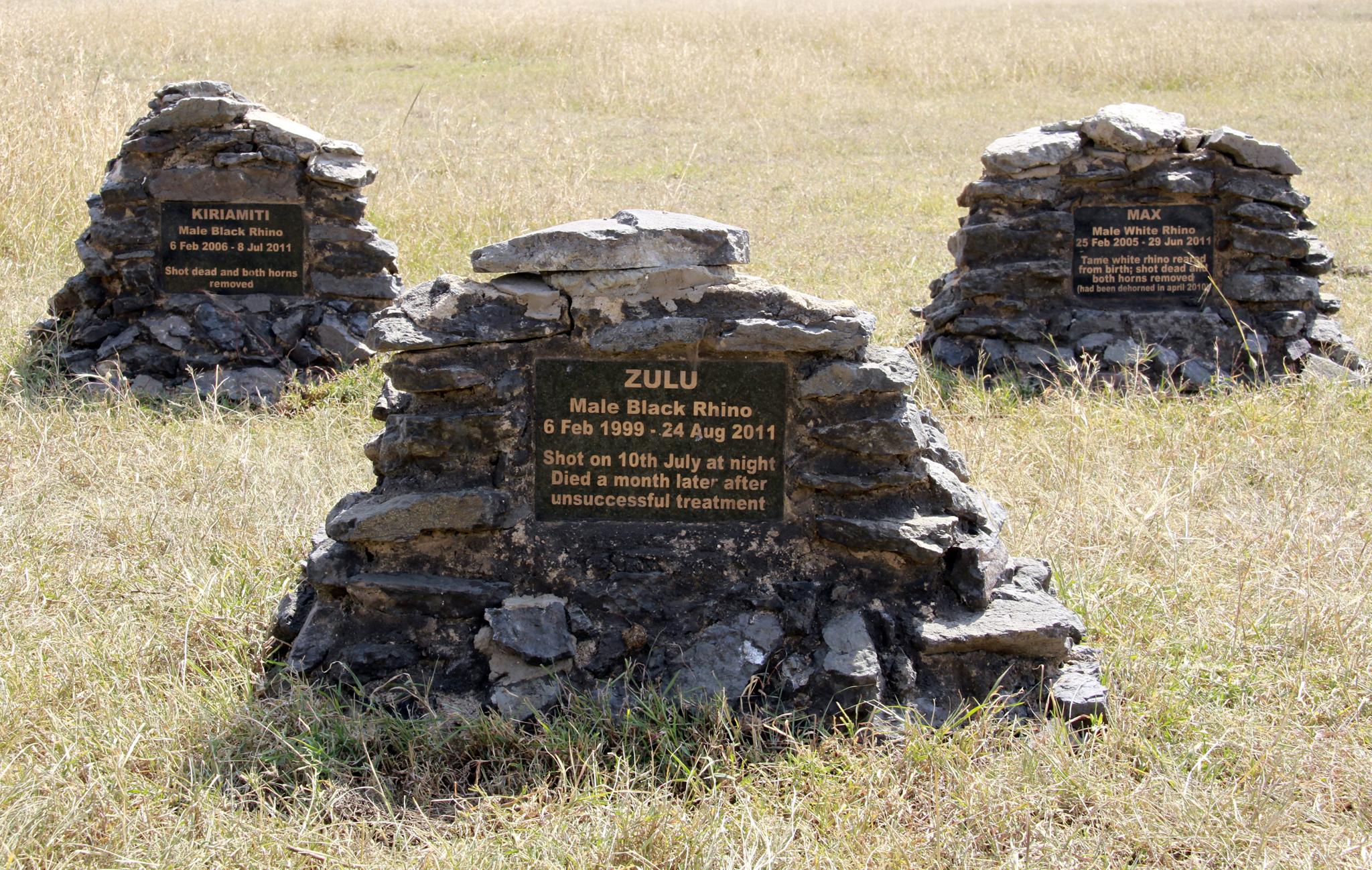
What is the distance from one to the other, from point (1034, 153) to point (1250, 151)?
1220 mm

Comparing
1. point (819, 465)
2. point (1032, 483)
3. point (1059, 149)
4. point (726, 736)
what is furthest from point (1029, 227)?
point (726, 736)

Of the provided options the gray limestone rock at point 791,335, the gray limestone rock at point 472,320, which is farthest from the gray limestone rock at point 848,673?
the gray limestone rock at point 472,320

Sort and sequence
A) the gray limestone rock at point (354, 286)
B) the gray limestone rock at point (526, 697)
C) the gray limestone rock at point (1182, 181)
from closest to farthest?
the gray limestone rock at point (526, 697) < the gray limestone rock at point (1182, 181) < the gray limestone rock at point (354, 286)

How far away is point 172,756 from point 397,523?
0.82 metres

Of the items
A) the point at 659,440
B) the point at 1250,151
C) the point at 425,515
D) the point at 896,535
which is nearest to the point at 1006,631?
the point at 896,535

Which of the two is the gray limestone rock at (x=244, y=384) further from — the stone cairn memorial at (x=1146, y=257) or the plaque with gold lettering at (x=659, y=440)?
the stone cairn memorial at (x=1146, y=257)

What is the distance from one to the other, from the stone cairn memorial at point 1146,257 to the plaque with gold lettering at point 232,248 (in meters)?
3.91

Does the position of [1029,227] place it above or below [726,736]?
above

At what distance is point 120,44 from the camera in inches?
694

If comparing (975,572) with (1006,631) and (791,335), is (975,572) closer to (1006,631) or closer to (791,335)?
(1006,631)

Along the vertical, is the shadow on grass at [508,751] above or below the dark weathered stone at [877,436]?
below

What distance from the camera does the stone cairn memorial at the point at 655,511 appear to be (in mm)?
3340

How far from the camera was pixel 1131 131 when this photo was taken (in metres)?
6.64

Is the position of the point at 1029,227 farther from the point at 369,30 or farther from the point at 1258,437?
the point at 369,30
